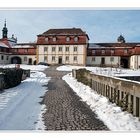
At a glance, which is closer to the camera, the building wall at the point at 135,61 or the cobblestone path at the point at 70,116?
the cobblestone path at the point at 70,116

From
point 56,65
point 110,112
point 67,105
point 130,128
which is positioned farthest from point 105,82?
point 56,65

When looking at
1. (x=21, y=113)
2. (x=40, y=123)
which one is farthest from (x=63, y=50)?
(x=40, y=123)

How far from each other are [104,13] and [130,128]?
304 cm

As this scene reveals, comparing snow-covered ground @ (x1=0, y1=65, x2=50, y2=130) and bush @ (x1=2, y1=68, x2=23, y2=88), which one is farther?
bush @ (x1=2, y1=68, x2=23, y2=88)

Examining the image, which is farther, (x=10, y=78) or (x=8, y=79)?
(x=10, y=78)

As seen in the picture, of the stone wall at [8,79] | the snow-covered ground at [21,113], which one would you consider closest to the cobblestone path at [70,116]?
the snow-covered ground at [21,113]

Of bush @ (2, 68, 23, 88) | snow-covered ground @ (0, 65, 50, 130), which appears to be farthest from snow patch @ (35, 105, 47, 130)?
bush @ (2, 68, 23, 88)

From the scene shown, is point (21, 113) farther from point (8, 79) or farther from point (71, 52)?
point (71, 52)

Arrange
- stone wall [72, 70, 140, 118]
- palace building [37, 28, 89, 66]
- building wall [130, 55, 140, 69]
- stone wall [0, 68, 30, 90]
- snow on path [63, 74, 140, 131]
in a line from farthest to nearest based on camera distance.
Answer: palace building [37, 28, 89, 66] → building wall [130, 55, 140, 69] → stone wall [0, 68, 30, 90] → stone wall [72, 70, 140, 118] → snow on path [63, 74, 140, 131]

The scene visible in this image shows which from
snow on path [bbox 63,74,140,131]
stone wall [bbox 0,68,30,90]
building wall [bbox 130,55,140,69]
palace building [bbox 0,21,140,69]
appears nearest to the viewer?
snow on path [bbox 63,74,140,131]

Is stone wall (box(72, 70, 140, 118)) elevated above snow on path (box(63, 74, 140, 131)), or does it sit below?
above

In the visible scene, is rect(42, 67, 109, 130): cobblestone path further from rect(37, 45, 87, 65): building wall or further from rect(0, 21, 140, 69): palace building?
rect(37, 45, 87, 65): building wall

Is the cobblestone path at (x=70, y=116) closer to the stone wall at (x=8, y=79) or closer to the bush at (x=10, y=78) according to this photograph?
the stone wall at (x=8, y=79)
